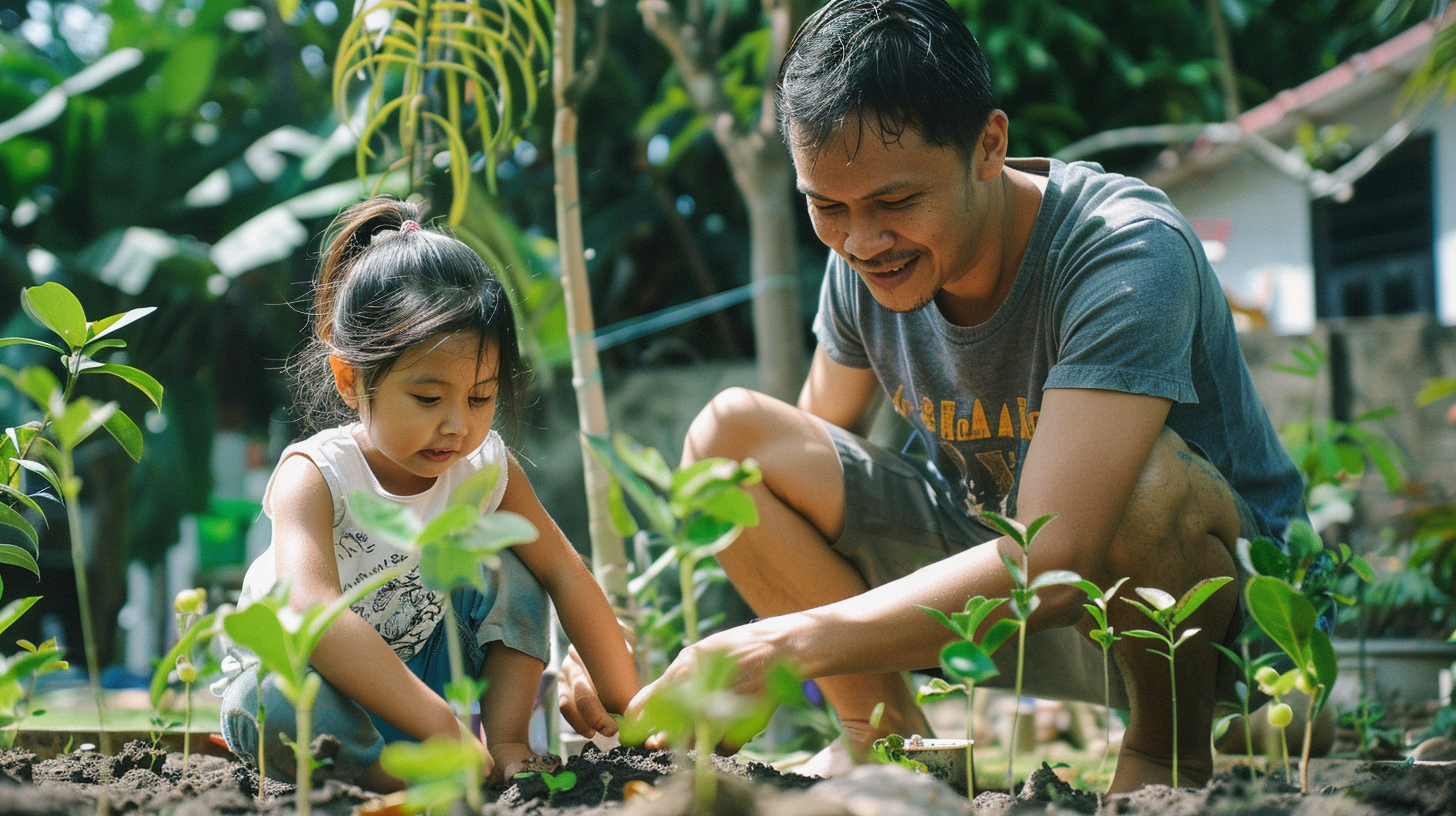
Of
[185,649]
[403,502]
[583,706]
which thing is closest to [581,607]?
[583,706]

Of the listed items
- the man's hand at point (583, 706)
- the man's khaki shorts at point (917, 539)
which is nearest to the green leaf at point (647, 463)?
the man's hand at point (583, 706)

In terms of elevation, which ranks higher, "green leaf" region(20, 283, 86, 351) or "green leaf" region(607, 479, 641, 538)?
"green leaf" region(20, 283, 86, 351)

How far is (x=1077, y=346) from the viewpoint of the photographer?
130 centimetres

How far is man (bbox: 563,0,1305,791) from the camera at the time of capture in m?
1.19

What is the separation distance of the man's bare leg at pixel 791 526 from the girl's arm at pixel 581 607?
26cm

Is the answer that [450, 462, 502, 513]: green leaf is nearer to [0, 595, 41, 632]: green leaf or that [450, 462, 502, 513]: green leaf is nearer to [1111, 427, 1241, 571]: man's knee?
[0, 595, 41, 632]: green leaf

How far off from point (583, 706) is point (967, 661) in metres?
0.67

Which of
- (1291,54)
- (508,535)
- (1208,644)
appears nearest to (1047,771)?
(1208,644)

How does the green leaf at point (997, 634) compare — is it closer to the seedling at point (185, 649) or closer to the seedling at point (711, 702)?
the seedling at point (711, 702)

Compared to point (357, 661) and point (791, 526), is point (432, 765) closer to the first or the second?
point (357, 661)

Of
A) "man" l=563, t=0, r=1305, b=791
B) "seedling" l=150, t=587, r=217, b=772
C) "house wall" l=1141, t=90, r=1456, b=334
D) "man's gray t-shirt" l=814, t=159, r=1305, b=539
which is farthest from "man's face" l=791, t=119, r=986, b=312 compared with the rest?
"house wall" l=1141, t=90, r=1456, b=334

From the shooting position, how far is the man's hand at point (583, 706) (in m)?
1.33

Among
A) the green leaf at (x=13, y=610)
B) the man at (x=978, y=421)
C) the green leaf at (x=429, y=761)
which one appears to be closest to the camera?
the green leaf at (x=429, y=761)

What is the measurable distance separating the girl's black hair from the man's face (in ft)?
1.43
